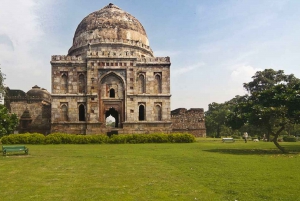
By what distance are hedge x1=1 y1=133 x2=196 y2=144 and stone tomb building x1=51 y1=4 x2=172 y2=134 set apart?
11.1 feet

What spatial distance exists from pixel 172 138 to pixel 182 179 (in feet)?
51.1

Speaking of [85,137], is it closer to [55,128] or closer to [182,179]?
[55,128]

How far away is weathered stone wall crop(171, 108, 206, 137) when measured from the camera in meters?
31.5

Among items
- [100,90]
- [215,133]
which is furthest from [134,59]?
[215,133]

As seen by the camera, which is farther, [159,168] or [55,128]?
[55,128]

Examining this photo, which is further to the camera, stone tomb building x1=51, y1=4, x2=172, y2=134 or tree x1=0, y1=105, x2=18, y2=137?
stone tomb building x1=51, y1=4, x2=172, y2=134

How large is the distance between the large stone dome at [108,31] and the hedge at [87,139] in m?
11.3

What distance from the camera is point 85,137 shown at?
22.7 metres

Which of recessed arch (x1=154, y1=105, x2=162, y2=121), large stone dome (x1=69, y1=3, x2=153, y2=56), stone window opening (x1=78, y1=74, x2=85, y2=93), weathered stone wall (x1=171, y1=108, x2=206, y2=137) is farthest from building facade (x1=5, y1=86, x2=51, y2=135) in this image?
weathered stone wall (x1=171, y1=108, x2=206, y2=137)

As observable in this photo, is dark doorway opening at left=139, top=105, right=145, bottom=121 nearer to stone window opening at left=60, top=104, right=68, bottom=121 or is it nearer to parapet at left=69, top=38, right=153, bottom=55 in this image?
stone window opening at left=60, top=104, right=68, bottom=121

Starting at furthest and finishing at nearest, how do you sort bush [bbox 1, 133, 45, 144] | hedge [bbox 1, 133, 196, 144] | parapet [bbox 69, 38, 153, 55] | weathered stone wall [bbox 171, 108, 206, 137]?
weathered stone wall [bbox 171, 108, 206, 137], parapet [bbox 69, 38, 153, 55], hedge [bbox 1, 133, 196, 144], bush [bbox 1, 133, 45, 144]

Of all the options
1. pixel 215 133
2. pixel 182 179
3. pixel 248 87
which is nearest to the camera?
pixel 182 179

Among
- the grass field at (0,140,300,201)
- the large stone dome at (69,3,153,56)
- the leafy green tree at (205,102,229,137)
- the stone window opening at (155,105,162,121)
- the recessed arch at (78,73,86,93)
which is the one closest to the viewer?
the grass field at (0,140,300,201)

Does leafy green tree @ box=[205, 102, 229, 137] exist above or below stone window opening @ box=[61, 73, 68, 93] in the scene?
below
